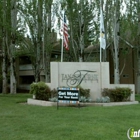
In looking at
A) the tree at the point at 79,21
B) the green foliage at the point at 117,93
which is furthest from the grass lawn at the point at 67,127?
the tree at the point at 79,21

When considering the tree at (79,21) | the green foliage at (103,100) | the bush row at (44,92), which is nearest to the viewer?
the green foliage at (103,100)

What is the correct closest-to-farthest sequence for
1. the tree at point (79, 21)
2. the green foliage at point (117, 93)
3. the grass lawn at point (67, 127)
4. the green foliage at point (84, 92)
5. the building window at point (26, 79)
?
1. the grass lawn at point (67, 127)
2. the green foliage at point (84, 92)
3. the green foliage at point (117, 93)
4. the tree at point (79, 21)
5. the building window at point (26, 79)

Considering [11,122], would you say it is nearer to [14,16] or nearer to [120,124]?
[120,124]

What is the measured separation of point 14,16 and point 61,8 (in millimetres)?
5363

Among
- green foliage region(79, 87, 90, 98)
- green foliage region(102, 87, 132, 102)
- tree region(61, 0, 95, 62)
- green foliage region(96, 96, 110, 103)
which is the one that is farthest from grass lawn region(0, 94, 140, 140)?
tree region(61, 0, 95, 62)

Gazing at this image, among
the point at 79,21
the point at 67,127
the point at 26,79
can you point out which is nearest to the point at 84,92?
the point at 67,127

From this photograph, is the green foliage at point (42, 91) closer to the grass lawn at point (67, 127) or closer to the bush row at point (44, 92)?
the bush row at point (44, 92)

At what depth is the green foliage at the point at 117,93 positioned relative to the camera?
46.7 ft

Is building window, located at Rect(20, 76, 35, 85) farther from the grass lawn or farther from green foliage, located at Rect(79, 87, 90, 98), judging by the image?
the grass lawn

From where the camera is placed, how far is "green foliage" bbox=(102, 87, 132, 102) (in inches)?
561

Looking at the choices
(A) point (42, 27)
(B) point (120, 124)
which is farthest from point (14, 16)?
(B) point (120, 124)

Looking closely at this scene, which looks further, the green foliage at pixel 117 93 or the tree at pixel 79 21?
the tree at pixel 79 21

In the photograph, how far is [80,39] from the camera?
2367 centimetres

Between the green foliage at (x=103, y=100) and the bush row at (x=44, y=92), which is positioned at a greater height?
the bush row at (x=44, y=92)
